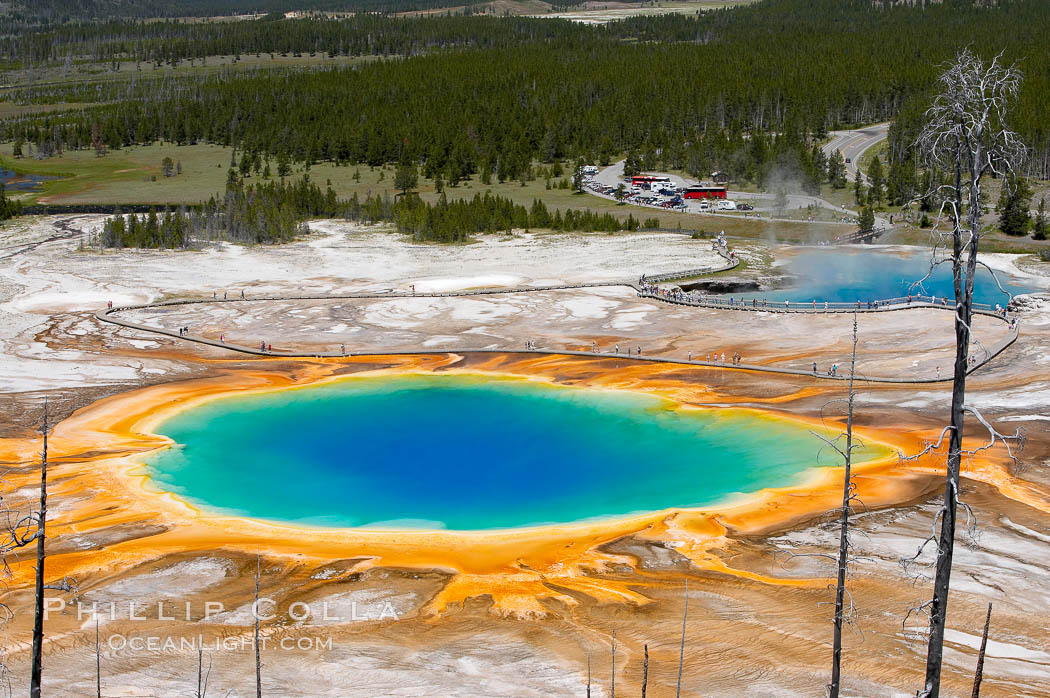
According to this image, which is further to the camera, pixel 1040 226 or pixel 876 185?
pixel 876 185

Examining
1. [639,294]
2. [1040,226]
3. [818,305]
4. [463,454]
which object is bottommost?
[463,454]

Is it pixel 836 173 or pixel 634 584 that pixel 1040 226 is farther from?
pixel 634 584

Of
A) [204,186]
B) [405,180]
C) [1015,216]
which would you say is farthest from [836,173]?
[204,186]

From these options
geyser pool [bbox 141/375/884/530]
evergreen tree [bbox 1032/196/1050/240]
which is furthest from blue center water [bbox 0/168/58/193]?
evergreen tree [bbox 1032/196/1050/240]

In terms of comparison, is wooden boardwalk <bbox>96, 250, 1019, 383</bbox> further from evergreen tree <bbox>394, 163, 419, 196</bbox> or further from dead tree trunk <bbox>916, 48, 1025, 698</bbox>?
evergreen tree <bbox>394, 163, 419, 196</bbox>

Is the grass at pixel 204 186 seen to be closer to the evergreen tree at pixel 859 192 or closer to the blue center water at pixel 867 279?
the evergreen tree at pixel 859 192

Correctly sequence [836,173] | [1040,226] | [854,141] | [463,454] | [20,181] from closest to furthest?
[463,454] < [1040,226] < [836,173] < [854,141] < [20,181]
